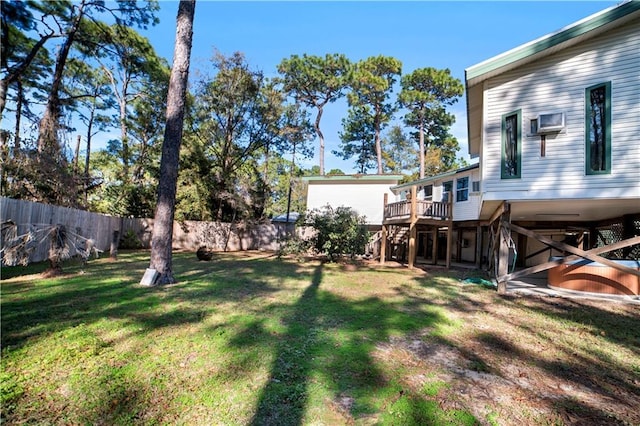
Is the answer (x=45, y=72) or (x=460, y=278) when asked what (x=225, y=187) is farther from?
(x=460, y=278)

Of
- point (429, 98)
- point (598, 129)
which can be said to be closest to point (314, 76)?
point (429, 98)

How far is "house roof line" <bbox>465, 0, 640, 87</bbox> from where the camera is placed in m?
6.00

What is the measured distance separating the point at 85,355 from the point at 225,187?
16.7 m

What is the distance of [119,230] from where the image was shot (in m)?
16.0

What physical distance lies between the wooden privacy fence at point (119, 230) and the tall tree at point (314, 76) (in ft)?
37.8

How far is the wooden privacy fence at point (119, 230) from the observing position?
823 cm

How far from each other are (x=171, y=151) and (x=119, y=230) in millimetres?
11300

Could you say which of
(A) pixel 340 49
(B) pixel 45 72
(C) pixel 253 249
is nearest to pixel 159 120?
(B) pixel 45 72

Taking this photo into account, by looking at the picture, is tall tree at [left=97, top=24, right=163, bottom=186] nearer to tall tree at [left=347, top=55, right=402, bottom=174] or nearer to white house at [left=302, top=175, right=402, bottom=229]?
white house at [left=302, top=175, right=402, bottom=229]

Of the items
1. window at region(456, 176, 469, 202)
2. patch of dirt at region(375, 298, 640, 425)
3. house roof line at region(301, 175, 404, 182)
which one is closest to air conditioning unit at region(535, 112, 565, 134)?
patch of dirt at region(375, 298, 640, 425)

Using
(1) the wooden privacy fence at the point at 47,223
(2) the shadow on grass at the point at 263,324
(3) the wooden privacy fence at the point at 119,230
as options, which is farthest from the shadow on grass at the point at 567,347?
(3) the wooden privacy fence at the point at 119,230

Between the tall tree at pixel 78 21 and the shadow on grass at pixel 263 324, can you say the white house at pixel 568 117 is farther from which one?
the tall tree at pixel 78 21

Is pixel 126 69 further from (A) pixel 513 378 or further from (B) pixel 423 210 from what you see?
(A) pixel 513 378

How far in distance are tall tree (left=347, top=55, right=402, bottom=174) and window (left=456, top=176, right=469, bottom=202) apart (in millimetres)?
12836
